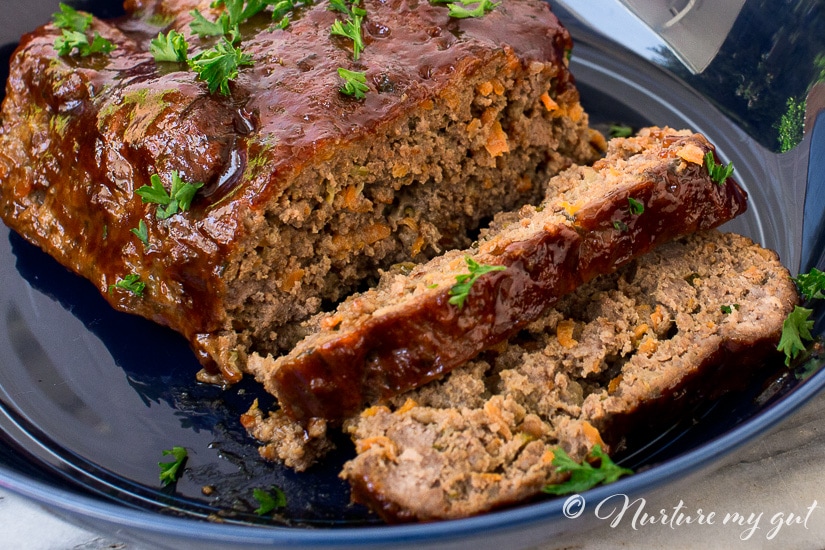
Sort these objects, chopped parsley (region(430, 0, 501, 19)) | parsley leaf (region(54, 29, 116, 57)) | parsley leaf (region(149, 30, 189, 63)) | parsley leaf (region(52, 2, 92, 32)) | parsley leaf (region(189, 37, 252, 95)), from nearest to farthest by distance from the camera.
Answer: parsley leaf (region(189, 37, 252, 95))
parsley leaf (region(149, 30, 189, 63))
chopped parsley (region(430, 0, 501, 19))
parsley leaf (region(54, 29, 116, 57))
parsley leaf (region(52, 2, 92, 32))

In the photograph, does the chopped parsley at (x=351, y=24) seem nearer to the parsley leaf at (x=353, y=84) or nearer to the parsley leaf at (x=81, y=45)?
the parsley leaf at (x=353, y=84)

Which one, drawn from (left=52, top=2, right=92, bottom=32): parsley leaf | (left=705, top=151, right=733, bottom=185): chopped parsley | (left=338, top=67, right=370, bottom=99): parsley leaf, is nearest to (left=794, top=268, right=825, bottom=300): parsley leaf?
(left=705, top=151, right=733, bottom=185): chopped parsley

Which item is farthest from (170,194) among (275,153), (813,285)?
(813,285)

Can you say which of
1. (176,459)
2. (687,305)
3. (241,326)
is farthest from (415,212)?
(176,459)

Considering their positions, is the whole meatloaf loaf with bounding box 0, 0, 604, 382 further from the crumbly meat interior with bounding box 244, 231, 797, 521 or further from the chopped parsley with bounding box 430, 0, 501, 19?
the crumbly meat interior with bounding box 244, 231, 797, 521

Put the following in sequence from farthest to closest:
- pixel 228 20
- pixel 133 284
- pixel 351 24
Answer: pixel 228 20 → pixel 351 24 → pixel 133 284

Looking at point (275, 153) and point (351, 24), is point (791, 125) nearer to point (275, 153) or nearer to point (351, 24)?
point (351, 24)
